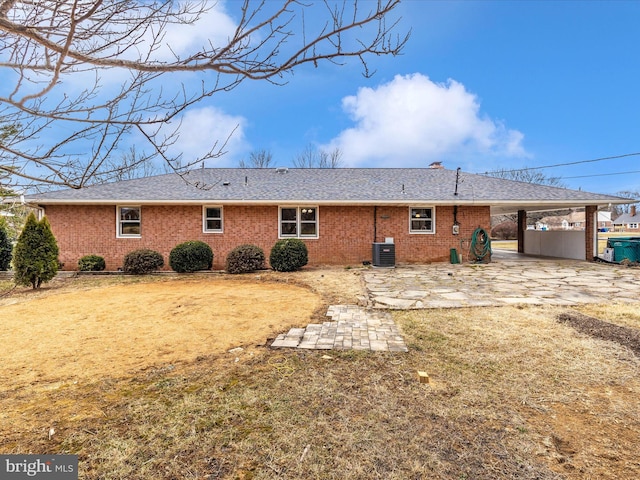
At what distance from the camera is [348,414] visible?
2424mm

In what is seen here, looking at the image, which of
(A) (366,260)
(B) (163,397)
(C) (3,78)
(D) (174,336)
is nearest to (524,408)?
(B) (163,397)

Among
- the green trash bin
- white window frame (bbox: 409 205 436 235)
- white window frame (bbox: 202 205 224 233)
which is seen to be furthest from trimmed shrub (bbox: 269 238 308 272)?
the green trash bin

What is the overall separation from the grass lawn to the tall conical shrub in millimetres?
6108

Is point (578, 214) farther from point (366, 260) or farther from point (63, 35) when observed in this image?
point (63, 35)

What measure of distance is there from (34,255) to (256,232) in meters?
6.56

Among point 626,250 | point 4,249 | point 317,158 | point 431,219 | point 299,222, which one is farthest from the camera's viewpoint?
point 317,158

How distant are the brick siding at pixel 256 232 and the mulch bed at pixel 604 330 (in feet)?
26.2

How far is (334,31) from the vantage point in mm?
2033

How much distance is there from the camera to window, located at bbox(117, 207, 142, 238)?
40.8 feet

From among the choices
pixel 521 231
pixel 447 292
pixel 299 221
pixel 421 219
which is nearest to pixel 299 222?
pixel 299 221

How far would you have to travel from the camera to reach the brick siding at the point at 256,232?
481 inches

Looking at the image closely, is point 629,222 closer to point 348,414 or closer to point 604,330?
point 604,330

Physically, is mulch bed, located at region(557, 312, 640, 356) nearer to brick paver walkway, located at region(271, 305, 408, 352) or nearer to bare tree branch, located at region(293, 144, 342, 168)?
brick paver walkway, located at region(271, 305, 408, 352)

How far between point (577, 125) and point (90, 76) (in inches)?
1240
